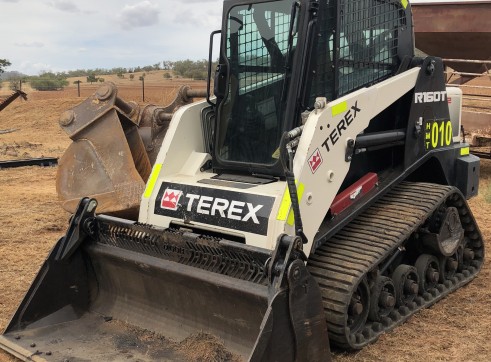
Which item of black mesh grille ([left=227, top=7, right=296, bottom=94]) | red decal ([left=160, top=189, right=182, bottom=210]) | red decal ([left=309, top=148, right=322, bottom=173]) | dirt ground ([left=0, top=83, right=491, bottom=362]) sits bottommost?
dirt ground ([left=0, top=83, right=491, bottom=362])

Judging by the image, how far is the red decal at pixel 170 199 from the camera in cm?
413

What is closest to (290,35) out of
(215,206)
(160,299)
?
(215,206)

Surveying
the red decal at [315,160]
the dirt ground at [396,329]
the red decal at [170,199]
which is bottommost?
the dirt ground at [396,329]

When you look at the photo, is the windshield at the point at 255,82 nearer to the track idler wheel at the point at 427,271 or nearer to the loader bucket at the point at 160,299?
the loader bucket at the point at 160,299

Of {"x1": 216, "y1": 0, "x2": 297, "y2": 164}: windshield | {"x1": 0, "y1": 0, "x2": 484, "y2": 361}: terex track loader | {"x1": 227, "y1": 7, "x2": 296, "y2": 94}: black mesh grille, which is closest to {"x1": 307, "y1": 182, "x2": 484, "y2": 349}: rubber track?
{"x1": 0, "y1": 0, "x2": 484, "y2": 361}: terex track loader

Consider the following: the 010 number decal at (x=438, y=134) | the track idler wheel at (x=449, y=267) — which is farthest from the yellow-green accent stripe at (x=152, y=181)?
the track idler wheel at (x=449, y=267)

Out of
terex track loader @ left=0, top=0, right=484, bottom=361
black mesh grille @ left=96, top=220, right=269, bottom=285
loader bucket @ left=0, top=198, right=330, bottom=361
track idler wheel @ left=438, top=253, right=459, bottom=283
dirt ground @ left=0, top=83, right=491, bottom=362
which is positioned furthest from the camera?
track idler wheel @ left=438, top=253, right=459, bottom=283

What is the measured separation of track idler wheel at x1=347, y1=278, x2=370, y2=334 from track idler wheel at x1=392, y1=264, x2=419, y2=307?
50cm

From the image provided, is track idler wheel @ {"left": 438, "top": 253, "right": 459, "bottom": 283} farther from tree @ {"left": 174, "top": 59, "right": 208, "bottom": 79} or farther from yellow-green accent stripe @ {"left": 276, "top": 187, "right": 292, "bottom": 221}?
tree @ {"left": 174, "top": 59, "right": 208, "bottom": 79}

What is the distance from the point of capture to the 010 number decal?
505 cm

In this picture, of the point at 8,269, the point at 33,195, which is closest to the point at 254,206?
the point at 8,269

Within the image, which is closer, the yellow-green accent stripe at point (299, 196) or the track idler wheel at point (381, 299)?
the yellow-green accent stripe at point (299, 196)

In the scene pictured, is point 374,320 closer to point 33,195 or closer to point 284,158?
point 284,158

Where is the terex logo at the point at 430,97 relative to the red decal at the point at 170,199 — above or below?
above
